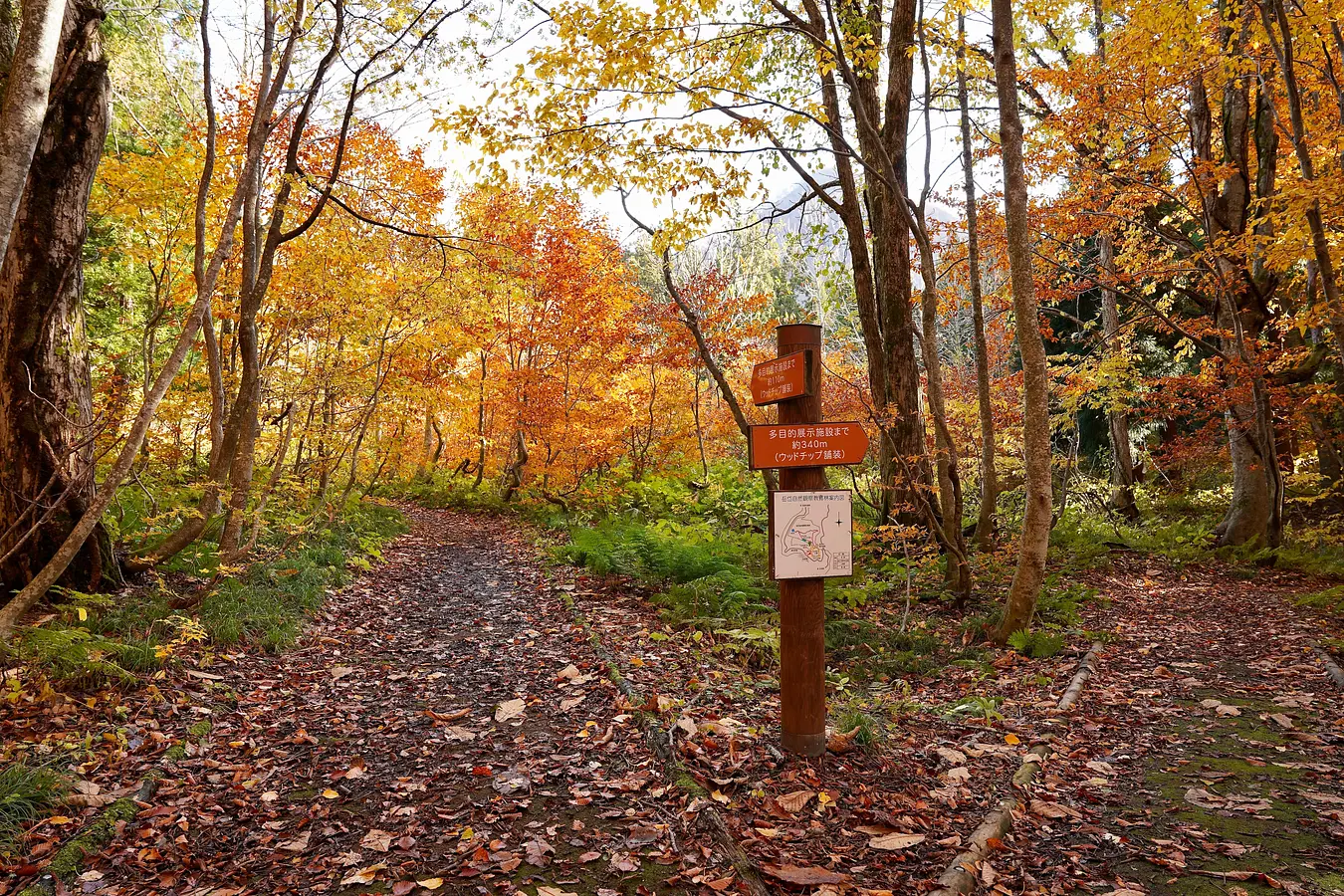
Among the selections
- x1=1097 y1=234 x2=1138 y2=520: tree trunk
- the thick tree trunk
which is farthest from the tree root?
x1=1097 y1=234 x2=1138 y2=520: tree trunk

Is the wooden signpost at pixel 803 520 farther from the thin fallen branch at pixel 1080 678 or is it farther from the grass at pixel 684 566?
the grass at pixel 684 566

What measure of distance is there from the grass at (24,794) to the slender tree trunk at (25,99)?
8.47 ft

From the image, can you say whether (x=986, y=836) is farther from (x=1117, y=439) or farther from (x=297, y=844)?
(x=1117, y=439)

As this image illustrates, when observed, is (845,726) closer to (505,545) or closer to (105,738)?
(105,738)

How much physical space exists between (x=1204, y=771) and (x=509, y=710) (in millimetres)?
4642

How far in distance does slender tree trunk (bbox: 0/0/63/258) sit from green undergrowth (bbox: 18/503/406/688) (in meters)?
3.09

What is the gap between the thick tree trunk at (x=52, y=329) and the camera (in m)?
5.81

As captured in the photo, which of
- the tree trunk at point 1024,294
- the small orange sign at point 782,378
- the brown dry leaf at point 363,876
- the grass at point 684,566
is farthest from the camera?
the grass at point 684,566

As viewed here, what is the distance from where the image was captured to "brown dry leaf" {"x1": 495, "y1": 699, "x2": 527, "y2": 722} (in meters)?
5.20

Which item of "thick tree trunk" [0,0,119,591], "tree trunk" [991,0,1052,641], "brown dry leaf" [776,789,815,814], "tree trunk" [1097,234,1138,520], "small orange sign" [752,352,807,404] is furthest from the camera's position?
"tree trunk" [1097,234,1138,520]

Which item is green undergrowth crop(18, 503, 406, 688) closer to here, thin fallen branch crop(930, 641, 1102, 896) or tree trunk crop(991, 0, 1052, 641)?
thin fallen branch crop(930, 641, 1102, 896)

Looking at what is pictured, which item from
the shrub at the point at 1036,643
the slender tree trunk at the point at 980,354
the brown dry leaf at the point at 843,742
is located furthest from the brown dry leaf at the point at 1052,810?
the slender tree trunk at the point at 980,354

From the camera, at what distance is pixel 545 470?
56.0 feet

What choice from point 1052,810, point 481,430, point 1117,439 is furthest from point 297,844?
point 481,430
